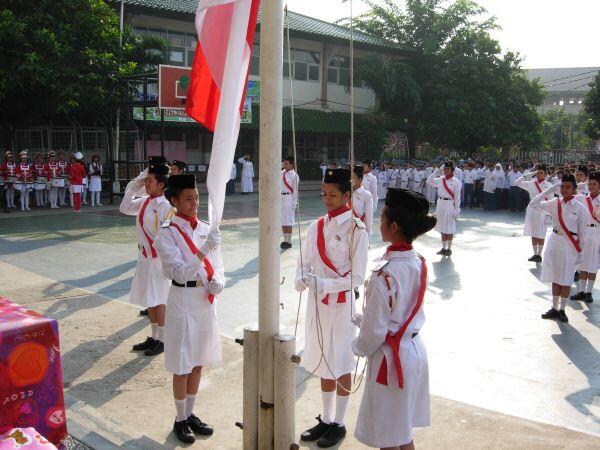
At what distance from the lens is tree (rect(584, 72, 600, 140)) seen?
3638cm

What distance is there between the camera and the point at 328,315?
4785 millimetres

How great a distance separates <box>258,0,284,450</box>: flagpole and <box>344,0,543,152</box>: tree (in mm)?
30382

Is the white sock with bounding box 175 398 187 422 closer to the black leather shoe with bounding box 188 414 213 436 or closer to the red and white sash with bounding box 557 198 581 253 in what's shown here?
the black leather shoe with bounding box 188 414 213 436

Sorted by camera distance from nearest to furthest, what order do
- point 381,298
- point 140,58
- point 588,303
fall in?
1. point 381,298
2. point 588,303
3. point 140,58

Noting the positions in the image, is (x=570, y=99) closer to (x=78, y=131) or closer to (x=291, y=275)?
(x=78, y=131)

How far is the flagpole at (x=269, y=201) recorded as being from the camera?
4.04 meters

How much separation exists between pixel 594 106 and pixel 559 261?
32.6m

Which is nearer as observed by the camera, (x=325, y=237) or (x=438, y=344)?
(x=325, y=237)

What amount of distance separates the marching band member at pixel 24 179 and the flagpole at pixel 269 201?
17160 mm

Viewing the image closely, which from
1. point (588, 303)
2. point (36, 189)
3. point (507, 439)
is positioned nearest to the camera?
point (507, 439)

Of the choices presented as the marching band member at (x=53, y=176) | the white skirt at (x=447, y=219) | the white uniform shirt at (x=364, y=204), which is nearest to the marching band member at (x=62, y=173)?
the marching band member at (x=53, y=176)

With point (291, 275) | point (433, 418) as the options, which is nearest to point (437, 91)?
point (291, 275)

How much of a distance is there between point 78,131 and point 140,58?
3633mm

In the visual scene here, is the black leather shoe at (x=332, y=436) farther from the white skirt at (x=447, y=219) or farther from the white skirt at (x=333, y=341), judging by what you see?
the white skirt at (x=447, y=219)
